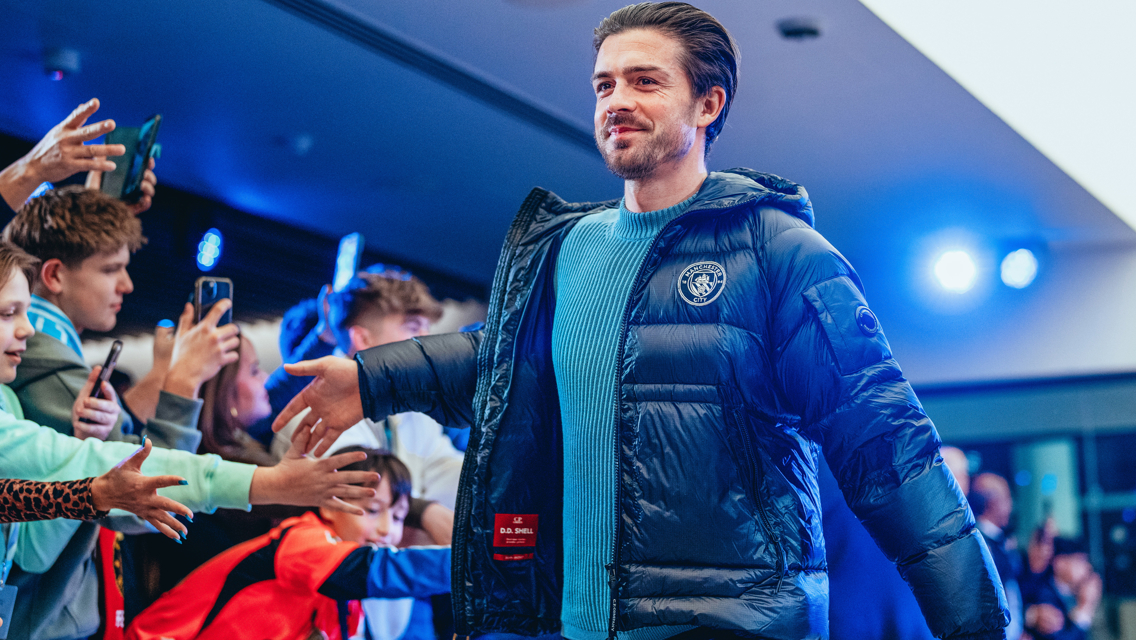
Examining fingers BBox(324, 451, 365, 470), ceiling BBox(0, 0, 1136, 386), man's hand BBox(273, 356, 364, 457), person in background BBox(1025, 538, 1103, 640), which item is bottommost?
person in background BBox(1025, 538, 1103, 640)

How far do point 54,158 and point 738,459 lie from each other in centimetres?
205

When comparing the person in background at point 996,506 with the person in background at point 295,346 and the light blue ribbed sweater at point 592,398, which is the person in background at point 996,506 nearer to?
→ the person in background at point 295,346

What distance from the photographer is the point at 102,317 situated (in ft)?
8.39

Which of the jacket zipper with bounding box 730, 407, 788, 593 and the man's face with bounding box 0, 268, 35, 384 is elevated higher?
the man's face with bounding box 0, 268, 35, 384

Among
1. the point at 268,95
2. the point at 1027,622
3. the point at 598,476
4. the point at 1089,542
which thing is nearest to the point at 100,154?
the point at 268,95

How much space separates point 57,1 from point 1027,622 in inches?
209

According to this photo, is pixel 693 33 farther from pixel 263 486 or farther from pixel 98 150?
pixel 98 150

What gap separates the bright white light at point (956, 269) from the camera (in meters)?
5.39

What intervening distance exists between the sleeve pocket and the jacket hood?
0.54 feet

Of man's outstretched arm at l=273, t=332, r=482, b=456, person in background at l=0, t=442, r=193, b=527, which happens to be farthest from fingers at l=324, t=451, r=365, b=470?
person in background at l=0, t=442, r=193, b=527

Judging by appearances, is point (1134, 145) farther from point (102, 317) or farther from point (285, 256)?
point (102, 317)

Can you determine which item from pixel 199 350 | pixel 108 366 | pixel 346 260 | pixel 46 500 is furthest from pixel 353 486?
pixel 346 260

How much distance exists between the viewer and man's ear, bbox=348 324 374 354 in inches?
136

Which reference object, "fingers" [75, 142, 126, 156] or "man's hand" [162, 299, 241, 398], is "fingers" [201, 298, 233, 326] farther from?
"fingers" [75, 142, 126, 156]
